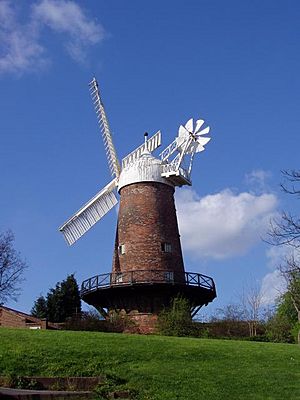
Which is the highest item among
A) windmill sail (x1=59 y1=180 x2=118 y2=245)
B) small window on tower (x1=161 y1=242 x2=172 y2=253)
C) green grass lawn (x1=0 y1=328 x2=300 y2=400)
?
windmill sail (x1=59 y1=180 x2=118 y2=245)

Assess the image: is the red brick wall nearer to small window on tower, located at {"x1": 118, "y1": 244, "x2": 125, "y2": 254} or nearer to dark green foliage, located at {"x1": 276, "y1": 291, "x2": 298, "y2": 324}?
small window on tower, located at {"x1": 118, "y1": 244, "x2": 125, "y2": 254}

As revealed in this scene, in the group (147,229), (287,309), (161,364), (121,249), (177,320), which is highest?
(147,229)

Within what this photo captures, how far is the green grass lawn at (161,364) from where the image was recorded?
1550 centimetres

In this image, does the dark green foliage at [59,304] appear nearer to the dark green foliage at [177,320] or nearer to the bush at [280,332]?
the dark green foliage at [177,320]

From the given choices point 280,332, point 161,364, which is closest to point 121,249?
point 280,332

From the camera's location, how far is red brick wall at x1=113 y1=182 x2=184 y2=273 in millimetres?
35094

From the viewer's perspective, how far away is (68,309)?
132 ft

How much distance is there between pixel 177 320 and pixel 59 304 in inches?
420

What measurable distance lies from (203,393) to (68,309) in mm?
25858

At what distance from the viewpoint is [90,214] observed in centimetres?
3862

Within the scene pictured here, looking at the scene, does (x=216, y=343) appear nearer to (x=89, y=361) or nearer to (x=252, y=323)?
(x=89, y=361)

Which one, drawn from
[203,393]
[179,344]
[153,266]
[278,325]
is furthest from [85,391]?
[278,325]

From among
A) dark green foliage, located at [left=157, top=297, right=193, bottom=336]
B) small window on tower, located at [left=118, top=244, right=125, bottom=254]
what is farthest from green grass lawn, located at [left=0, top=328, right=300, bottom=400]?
small window on tower, located at [left=118, top=244, right=125, bottom=254]

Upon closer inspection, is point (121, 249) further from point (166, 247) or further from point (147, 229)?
point (166, 247)
